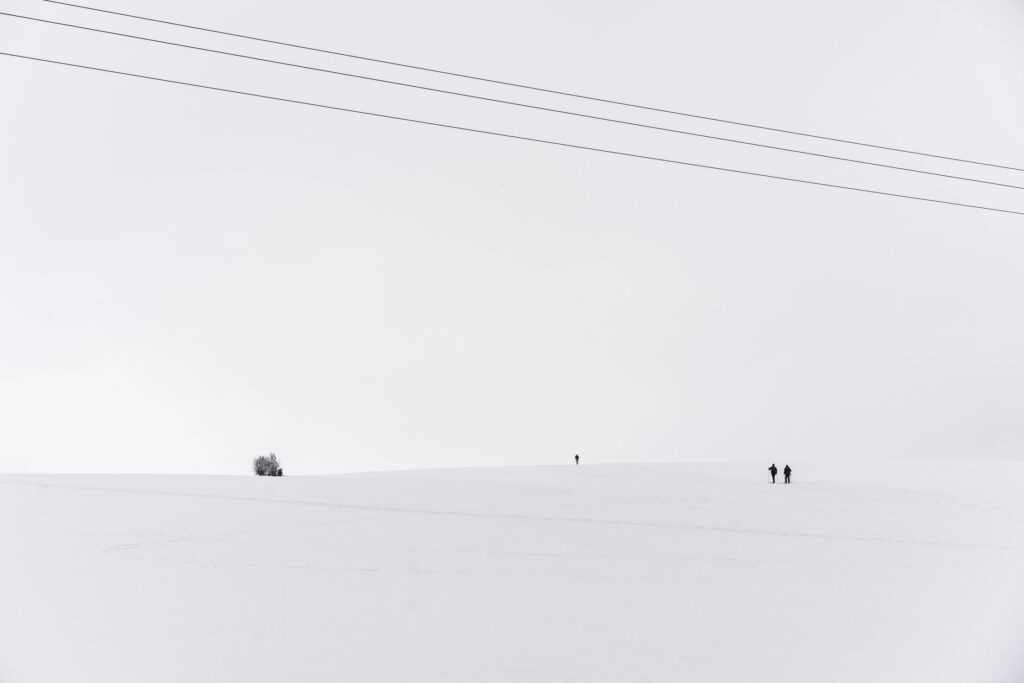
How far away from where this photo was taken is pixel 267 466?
32.9 m

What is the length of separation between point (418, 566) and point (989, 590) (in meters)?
9.39

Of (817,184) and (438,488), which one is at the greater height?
(817,184)

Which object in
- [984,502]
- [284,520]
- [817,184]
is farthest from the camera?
[984,502]

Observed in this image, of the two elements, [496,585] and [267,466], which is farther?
[267,466]

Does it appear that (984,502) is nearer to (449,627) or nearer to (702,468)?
(702,468)

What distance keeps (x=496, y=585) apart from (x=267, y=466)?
812 inches

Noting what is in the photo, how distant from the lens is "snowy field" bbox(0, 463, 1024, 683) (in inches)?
442

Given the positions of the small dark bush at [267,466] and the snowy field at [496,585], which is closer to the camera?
the snowy field at [496,585]

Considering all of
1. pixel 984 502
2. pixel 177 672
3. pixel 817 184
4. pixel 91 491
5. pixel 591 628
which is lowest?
pixel 177 672

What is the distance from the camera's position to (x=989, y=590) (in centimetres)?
1473

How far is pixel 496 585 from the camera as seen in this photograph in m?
14.2

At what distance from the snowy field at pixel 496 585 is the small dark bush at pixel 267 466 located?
9732mm

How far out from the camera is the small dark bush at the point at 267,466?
3259cm

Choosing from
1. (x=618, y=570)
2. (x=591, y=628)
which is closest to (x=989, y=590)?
(x=618, y=570)
